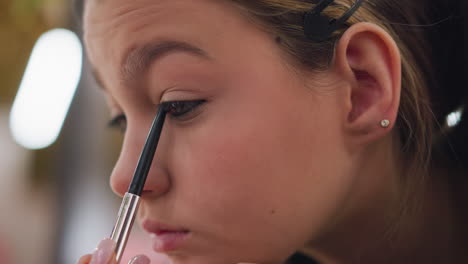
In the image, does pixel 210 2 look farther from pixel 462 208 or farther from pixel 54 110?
pixel 54 110

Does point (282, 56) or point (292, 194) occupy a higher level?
point (282, 56)

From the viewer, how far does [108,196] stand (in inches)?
45.0

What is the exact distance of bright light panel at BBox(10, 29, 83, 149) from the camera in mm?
1074

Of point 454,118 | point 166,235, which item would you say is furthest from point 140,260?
point 454,118

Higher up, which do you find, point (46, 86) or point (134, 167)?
point (46, 86)

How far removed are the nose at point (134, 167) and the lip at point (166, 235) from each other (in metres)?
0.04

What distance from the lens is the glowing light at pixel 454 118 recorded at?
2.13 feet

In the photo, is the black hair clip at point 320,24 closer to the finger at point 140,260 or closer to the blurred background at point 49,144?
the finger at point 140,260

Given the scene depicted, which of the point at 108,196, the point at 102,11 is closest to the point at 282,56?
the point at 102,11

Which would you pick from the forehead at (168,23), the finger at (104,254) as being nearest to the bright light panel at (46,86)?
the forehead at (168,23)

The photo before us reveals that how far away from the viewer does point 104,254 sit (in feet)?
1.57

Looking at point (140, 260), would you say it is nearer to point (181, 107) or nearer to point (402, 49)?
point (181, 107)

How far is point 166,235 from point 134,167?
0.26ft

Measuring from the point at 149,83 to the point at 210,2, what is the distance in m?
0.10
